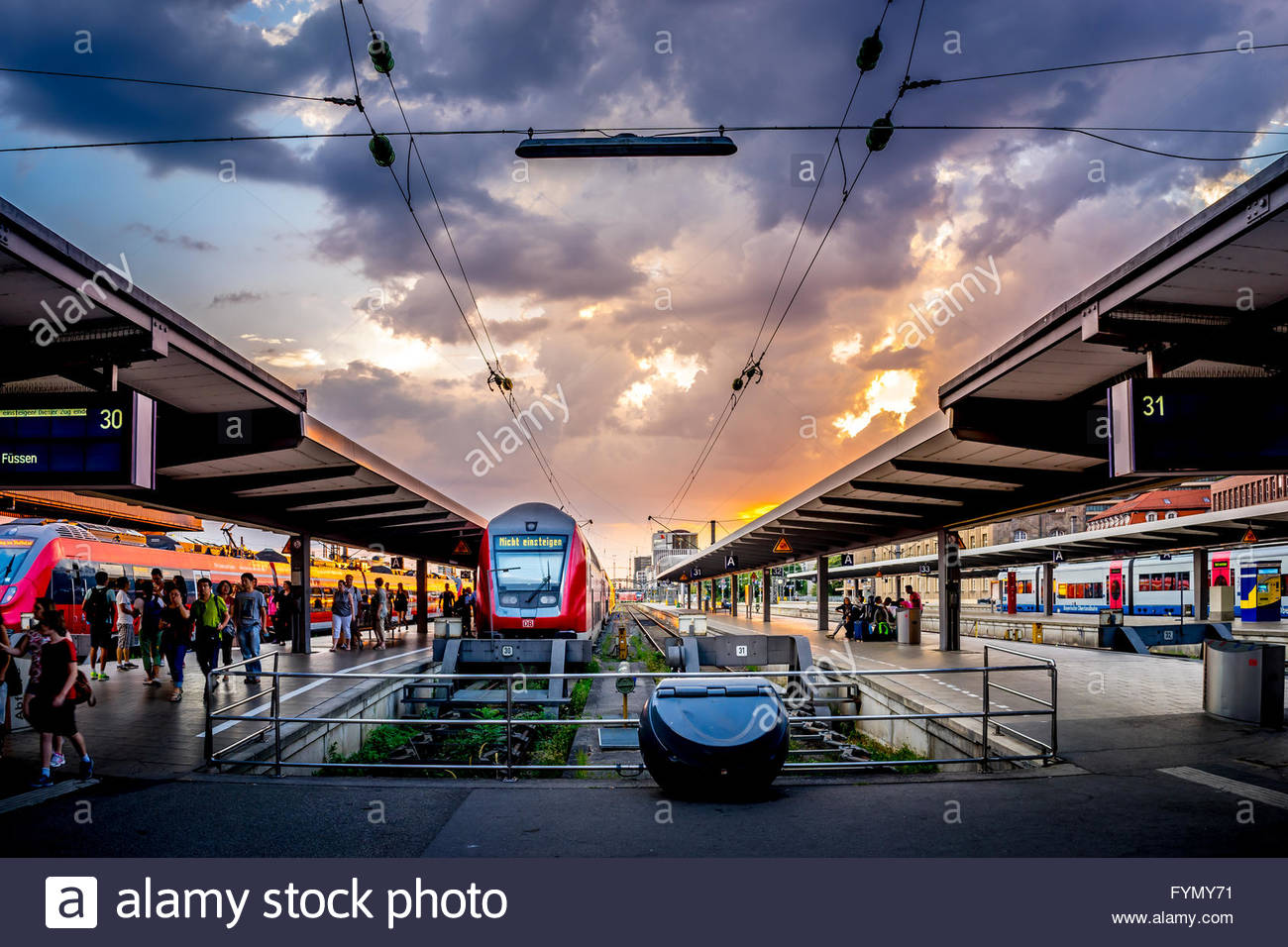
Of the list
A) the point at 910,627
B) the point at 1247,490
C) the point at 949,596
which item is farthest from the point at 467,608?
the point at 1247,490

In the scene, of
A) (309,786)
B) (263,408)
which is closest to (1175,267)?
(309,786)

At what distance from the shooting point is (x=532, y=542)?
18.5 m

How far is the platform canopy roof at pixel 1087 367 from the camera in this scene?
7762 millimetres

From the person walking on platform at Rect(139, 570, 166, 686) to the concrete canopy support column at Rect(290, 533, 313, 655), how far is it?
234 inches

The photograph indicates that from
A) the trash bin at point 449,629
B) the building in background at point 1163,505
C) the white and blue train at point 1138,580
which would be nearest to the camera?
the trash bin at point 449,629

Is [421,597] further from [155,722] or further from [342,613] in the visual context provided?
[155,722]

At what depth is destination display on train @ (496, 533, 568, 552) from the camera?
729 inches

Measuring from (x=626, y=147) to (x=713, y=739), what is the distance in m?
5.01

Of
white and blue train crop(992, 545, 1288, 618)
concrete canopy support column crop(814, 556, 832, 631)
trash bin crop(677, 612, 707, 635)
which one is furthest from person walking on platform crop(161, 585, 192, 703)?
white and blue train crop(992, 545, 1288, 618)

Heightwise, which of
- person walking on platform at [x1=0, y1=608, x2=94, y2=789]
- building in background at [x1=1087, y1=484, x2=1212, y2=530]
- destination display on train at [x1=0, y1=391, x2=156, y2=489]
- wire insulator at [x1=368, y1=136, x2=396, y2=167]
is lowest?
person walking on platform at [x1=0, y1=608, x2=94, y2=789]

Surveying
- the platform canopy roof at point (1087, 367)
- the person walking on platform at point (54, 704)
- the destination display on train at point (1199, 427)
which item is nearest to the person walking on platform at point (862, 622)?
the platform canopy roof at point (1087, 367)

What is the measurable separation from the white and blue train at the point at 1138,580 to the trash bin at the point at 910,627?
9.94 m

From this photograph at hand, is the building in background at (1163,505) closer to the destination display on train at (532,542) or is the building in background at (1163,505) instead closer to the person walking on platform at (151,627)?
the destination display on train at (532,542)

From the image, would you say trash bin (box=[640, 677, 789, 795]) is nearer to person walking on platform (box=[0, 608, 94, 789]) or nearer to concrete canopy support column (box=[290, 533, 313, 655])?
person walking on platform (box=[0, 608, 94, 789])
